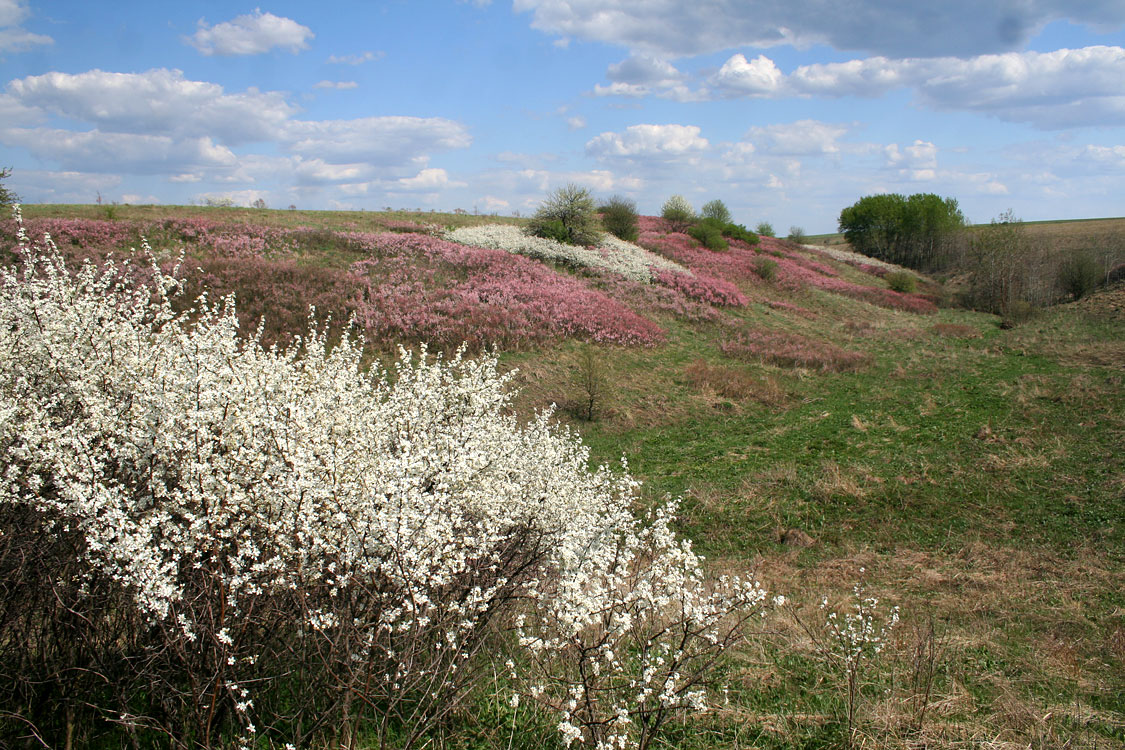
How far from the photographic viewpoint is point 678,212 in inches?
1892

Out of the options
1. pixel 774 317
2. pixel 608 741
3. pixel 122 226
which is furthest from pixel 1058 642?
pixel 122 226

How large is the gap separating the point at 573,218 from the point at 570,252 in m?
4.33

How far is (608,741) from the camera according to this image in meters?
3.48

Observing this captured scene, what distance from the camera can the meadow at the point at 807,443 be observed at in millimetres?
4477

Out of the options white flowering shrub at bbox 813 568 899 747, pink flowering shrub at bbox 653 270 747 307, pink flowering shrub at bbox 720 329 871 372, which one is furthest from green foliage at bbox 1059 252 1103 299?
white flowering shrub at bbox 813 568 899 747

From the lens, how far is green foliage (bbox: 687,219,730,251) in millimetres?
38625

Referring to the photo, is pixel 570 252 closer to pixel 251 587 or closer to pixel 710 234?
pixel 710 234

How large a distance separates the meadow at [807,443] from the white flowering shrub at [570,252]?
0.65 feet

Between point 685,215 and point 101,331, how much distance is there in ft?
153

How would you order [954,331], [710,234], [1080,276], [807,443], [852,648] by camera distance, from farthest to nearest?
1. [710,234]
2. [1080,276]
3. [954,331]
4. [807,443]
5. [852,648]

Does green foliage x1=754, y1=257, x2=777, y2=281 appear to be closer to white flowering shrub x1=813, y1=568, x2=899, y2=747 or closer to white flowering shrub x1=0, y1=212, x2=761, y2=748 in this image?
white flowering shrub x1=813, y1=568, x2=899, y2=747

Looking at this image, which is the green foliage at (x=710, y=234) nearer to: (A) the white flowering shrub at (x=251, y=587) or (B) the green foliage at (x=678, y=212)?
(B) the green foliage at (x=678, y=212)

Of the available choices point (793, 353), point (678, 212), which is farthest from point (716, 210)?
point (793, 353)

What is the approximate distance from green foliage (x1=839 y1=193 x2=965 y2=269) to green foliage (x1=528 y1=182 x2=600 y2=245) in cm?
4725
